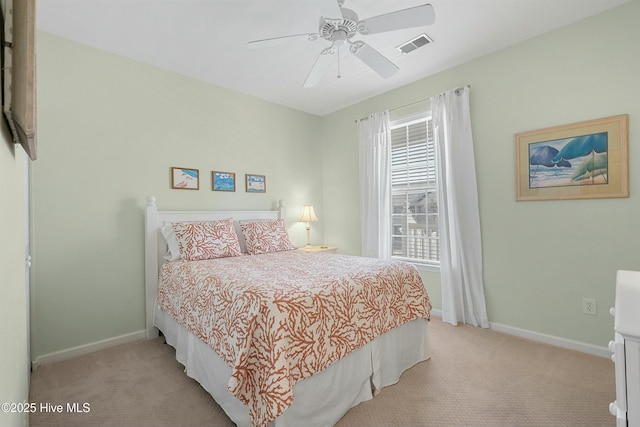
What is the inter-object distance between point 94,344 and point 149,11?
2.75 meters

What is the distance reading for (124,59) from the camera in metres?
2.80

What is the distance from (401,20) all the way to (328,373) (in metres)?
2.09

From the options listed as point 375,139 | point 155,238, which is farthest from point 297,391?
point 375,139

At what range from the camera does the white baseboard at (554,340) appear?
2.32 m

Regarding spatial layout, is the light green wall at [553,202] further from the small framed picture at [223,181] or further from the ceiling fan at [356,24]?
the small framed picture at [223,181]

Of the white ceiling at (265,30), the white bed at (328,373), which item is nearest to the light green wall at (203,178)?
the white ceiling at (265,30)

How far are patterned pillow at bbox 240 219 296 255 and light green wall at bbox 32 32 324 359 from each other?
468mm

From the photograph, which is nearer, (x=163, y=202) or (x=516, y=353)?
(x=516, y=353)

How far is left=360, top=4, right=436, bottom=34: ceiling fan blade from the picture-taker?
66.3 inches

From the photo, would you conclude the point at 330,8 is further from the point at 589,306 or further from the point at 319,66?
the point at 589,306

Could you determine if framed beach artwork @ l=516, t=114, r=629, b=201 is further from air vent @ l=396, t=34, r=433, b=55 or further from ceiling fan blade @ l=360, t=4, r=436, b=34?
ceiling fan blade @ l=360, t=4, r=436, b=34

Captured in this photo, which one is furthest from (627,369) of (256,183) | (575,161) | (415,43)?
(256,183)

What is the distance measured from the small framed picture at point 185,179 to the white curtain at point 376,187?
6.62ft

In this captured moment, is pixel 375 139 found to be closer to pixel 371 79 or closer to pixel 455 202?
pixel 371 79
